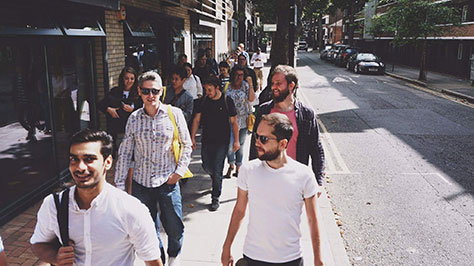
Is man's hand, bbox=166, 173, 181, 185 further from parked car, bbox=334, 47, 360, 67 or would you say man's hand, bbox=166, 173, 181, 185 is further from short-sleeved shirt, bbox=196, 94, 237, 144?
parked car, bbox=334, 47, 360, 67

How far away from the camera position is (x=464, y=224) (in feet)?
19.4

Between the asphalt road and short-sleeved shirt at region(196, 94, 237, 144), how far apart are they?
2.12m

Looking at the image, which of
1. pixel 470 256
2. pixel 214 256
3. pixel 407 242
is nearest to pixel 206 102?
pixel 214 256

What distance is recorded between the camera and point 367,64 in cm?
2941

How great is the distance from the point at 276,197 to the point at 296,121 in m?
1.44

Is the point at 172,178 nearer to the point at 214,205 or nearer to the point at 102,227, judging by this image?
the point at 102,227

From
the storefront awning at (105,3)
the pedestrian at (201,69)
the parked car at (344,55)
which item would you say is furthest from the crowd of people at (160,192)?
the parked car at (344,55)

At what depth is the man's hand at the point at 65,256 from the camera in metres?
2.24

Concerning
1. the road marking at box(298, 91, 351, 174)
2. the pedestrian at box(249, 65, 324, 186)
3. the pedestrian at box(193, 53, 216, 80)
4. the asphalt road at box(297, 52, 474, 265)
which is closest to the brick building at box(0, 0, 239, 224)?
the pedestrian at box(193, 53, 216, 80)

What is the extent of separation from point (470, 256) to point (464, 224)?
3.23 feet

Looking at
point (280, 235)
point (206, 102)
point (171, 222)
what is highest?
point (206, 102)

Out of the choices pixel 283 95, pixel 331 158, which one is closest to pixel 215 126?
pixel 283 95

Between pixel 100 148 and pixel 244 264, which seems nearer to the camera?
pixel 100 148

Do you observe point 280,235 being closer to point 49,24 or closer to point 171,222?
point 171,222
